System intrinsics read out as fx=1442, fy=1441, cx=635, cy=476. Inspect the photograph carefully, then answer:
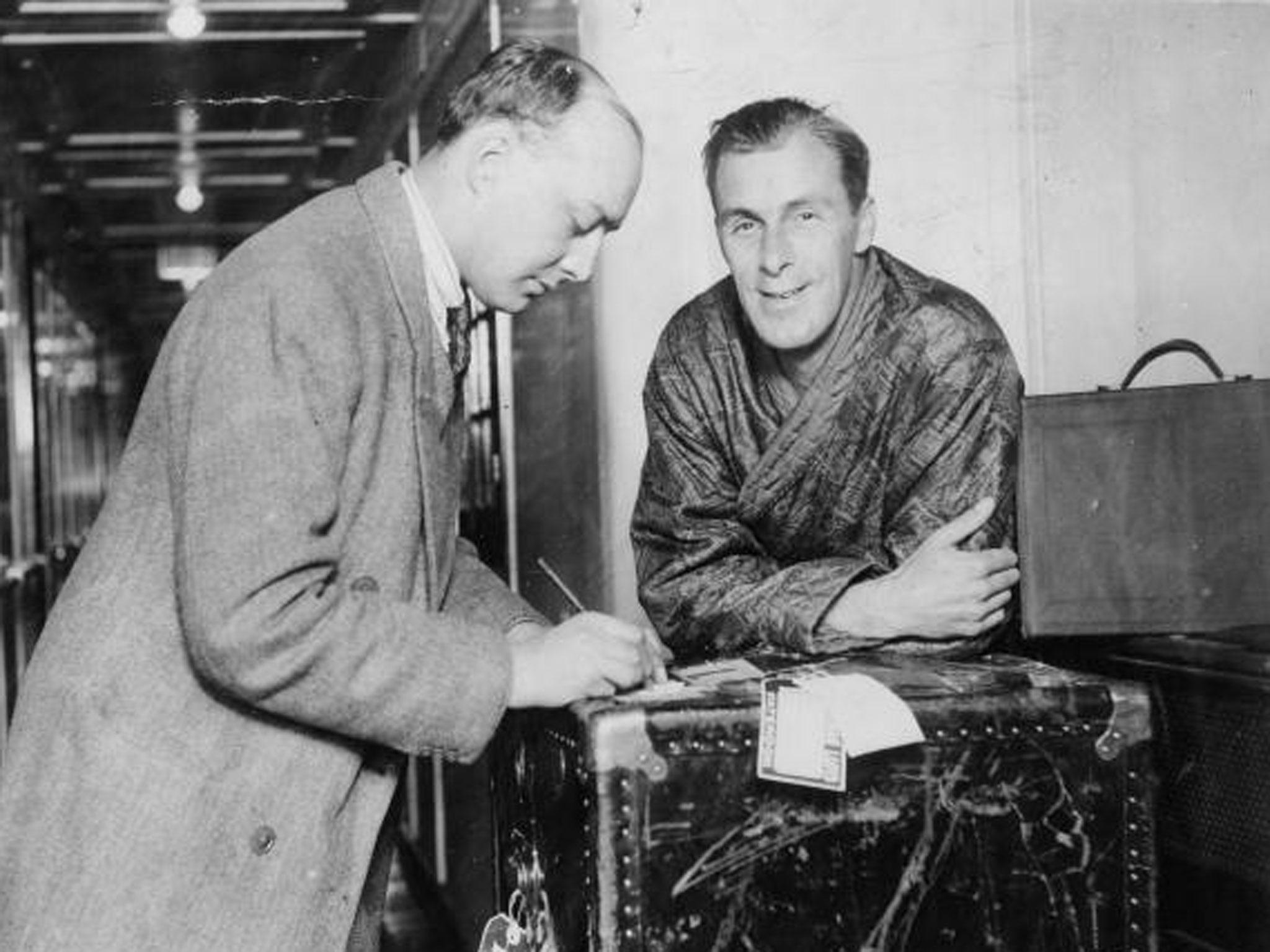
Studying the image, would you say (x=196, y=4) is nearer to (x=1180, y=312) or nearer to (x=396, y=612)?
(x=1180, y=312)

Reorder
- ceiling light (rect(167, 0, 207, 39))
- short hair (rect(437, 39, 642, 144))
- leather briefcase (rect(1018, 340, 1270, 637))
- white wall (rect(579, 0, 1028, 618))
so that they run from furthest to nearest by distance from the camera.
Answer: ceiling light (rect(167, 0, 207, 39))
white wall (rect(579, 0, 1028, 618))
leather briefcase (rect(1018, 340, 1270, 637))
short hair (rect(437, 39, 642, 144))

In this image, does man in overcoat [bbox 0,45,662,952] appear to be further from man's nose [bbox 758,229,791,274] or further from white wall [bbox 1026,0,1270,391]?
white wall [bbox 1026,0,1270,391]

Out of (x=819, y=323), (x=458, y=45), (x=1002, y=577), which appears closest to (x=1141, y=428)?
(x=1002, y=577)

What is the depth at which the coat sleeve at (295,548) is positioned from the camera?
1308mm

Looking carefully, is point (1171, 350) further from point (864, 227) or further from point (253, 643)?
point (253, 643)

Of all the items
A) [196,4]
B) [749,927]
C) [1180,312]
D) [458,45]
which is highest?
[196,4]

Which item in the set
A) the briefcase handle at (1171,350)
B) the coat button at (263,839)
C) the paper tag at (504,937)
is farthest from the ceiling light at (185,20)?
the coat button at (263,839)

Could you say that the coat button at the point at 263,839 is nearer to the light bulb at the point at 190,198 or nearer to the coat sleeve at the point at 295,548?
the coat sleeve at the point at 295,548

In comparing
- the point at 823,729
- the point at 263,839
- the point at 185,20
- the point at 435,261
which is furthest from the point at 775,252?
the point at 185,20

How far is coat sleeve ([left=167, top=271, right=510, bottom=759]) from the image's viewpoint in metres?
1.31

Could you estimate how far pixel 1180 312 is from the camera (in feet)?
9.30

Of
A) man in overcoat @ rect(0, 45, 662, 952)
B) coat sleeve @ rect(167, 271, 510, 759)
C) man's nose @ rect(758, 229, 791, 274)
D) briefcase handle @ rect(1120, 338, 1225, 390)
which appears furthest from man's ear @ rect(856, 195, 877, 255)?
coat sleeve @ rect(167, 271, 510, 759)

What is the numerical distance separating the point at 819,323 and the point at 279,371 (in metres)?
0.99

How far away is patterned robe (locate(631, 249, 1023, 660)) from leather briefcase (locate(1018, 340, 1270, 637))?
6 cm
